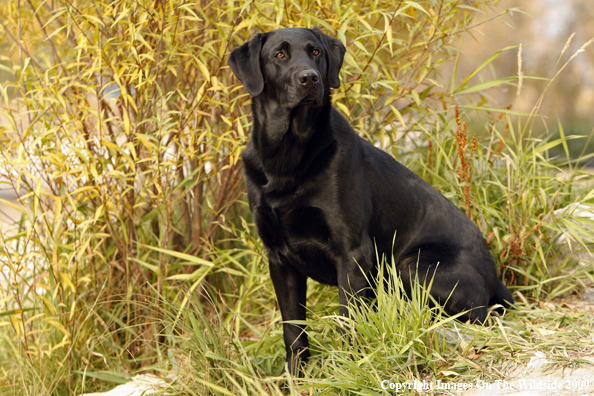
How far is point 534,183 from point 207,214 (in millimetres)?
1847

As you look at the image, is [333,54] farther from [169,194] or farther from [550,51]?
[550,51]

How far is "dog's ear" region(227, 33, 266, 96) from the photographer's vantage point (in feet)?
7.12

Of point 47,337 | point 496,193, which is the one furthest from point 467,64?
point 47,337

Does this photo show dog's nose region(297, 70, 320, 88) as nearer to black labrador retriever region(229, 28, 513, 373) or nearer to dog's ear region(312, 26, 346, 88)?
black labrador retriever region(229, 28, 513, 373)

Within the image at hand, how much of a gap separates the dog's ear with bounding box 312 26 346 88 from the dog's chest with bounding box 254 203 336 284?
21.7 inches

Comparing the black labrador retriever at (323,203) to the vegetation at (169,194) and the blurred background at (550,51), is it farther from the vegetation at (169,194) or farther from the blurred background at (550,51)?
the blurred background at (550,51)

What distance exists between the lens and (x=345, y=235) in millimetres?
2088

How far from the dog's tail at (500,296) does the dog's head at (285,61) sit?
3.86 ft

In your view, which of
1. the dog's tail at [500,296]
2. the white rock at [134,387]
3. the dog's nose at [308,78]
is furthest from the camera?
the dog's tail at [500,296]

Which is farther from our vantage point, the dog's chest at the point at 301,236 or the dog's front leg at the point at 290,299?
the dog's front leg at the point at 290,299

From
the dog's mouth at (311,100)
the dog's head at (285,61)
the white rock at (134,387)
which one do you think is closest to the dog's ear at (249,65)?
the dog's head at (285,61)

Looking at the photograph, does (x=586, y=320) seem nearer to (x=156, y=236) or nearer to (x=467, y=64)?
(x=156, y=236)

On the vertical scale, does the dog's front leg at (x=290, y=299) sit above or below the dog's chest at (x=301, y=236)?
below

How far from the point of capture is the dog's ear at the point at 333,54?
7.28 ft
